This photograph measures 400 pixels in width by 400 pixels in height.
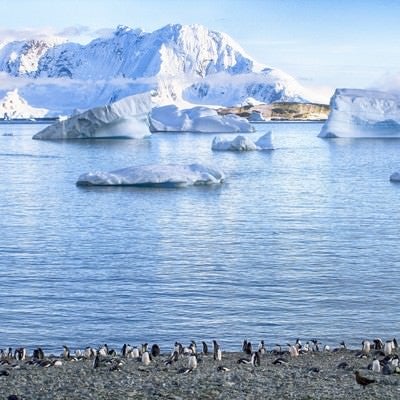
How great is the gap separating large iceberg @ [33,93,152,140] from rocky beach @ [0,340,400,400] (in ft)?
166

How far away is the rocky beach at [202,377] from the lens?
10320mm

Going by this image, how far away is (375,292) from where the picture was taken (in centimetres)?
1812

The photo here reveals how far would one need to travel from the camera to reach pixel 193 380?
1107cm

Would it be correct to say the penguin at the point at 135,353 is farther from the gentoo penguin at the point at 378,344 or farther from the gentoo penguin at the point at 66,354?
the gentoo penguin at the point at 378,344

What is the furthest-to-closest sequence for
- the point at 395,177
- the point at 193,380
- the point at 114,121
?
the point at 114,121 → the point at 395,177 → the point at 193,380

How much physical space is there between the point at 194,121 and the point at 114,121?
3228 cm

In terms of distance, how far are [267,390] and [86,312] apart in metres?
6.61

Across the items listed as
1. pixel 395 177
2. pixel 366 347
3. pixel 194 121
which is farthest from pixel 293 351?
pixel 194 121

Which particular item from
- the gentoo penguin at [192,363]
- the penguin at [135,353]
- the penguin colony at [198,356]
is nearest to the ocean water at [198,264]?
the penguin colony at [198,356]

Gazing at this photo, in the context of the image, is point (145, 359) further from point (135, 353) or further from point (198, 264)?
point (198, 264)

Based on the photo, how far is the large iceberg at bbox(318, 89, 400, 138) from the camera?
67.6m

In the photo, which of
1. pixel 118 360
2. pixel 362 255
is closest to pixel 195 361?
pixel 118 360

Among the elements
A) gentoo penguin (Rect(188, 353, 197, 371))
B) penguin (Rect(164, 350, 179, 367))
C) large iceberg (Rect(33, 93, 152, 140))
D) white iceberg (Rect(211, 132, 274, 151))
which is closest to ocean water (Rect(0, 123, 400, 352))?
penguin (Rect(164, 350, 179, 367))

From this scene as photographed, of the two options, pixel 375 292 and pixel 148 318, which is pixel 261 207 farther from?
pixel 148 318
